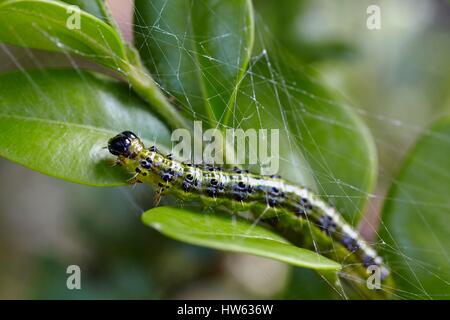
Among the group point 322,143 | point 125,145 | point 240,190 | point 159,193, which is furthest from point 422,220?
point 125,145

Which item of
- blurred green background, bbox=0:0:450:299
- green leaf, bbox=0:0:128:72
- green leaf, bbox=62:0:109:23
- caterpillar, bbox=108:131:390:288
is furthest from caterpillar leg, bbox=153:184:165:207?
blurred green background, bbox=0:0:450:299

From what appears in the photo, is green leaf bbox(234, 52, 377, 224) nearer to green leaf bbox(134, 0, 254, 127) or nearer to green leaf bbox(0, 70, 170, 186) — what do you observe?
green leaf bbox(134, 0, 254, 127)

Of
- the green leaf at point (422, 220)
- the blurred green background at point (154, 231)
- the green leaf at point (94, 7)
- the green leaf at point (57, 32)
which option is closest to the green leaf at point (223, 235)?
the green leaf at point (57, 32)

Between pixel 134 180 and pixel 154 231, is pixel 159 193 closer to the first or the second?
pixel 134 180

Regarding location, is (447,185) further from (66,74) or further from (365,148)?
(66,74)

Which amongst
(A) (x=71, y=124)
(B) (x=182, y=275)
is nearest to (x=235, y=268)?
(B) (x=182, y=275)

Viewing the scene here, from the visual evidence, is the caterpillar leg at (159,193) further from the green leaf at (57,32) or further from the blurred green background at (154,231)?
the blurred green background at (154,231)
